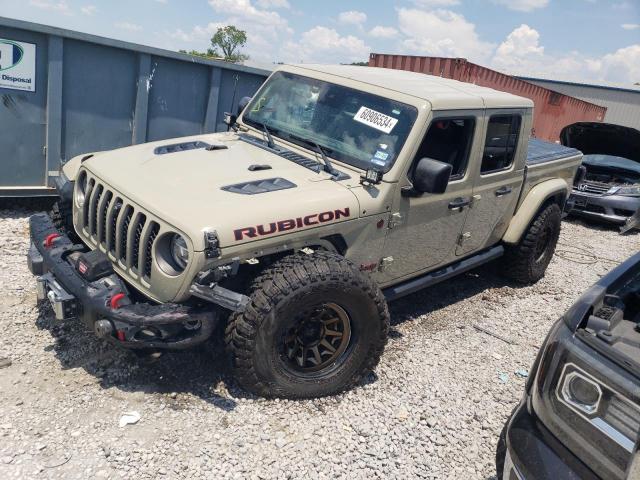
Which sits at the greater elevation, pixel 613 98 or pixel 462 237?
pixel 613 98

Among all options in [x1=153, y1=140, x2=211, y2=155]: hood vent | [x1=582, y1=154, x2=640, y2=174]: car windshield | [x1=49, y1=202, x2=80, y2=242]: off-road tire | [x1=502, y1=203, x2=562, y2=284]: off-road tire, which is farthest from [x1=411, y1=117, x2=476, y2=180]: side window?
[x1=582, y1=154, x2=640, y2=174]: car windshield

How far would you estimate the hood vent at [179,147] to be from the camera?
384 centimetres

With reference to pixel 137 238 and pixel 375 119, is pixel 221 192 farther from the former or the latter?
pixel 375 119

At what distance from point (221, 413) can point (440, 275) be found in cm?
214

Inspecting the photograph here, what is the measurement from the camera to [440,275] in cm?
442

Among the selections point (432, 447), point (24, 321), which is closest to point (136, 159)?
point (24, 321)

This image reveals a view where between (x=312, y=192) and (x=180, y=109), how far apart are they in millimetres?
Result: 3515

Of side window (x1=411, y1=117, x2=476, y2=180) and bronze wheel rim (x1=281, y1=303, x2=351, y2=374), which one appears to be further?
side window (x1=411, y1=117, x2=476, y2=180)

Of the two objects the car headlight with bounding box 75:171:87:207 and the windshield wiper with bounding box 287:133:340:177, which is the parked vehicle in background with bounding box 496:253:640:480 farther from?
the car headlight with bounding box 75:171:87:207

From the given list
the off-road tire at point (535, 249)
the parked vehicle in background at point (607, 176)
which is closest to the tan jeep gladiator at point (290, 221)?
the off-road tire at point (535, 249)

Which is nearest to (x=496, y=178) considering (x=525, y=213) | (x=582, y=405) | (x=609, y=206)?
(x=525, y=213)

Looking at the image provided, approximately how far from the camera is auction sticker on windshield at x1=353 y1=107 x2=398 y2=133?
364 centimetres

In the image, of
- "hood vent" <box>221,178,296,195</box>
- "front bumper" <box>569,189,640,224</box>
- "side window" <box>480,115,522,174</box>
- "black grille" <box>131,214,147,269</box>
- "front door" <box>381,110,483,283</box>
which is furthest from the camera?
"front bumper" <box>569,189,640,224</box>

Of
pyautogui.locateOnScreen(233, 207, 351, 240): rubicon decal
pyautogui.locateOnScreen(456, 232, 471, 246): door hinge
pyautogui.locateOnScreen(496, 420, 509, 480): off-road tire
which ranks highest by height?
pyautogui.locateOnScreen(233, 207, 351, 240): rubicon decal
